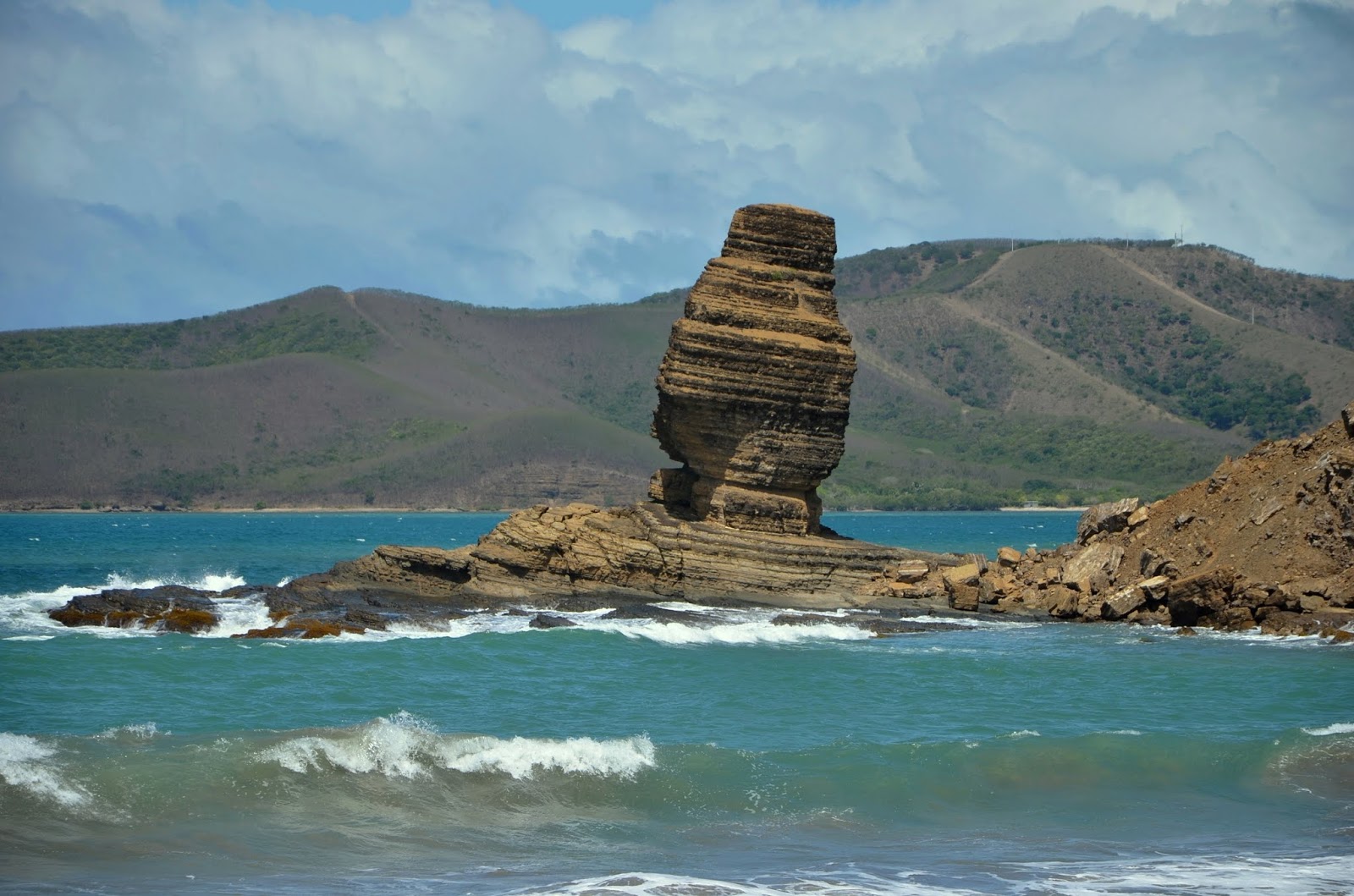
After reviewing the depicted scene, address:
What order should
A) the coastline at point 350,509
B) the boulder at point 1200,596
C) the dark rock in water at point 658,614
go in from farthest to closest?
the coastline at point 350,509 → the boulder at point 1200,596 → the dark rock in water at point 658,614

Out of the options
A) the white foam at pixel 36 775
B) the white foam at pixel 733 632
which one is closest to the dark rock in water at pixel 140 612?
the white foam at pixel 733 632

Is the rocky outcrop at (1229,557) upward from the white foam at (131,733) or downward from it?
upward

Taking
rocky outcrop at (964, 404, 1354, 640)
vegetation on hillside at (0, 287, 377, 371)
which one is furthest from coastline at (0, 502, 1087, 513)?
rocky outcrop at (964, 404, 1354, 640)

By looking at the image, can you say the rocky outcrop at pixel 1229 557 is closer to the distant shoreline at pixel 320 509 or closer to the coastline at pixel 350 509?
the coastline at pixel 350 509

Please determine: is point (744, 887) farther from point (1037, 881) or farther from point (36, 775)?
point (36, 775)

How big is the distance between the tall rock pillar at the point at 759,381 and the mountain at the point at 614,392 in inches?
3455

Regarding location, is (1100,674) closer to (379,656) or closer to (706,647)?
(706,647)

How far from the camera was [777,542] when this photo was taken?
29.9m

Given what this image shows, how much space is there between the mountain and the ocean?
93837mm

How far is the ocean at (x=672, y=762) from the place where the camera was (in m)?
14.1

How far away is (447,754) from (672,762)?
232cm

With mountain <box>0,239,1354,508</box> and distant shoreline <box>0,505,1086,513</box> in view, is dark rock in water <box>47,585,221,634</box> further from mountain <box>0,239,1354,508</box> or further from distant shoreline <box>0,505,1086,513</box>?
distant shoreline <box>0,505,1086,513</box>

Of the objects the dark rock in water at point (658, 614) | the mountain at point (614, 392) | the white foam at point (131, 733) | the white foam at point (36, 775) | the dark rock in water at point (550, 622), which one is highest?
the mountain at point (614, 392)

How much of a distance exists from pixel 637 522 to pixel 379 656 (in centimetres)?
763
